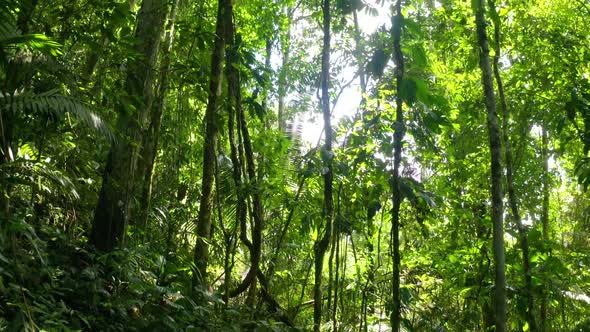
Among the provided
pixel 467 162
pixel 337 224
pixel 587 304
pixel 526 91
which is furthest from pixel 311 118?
pixel 587 304

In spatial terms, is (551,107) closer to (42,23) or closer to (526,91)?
(526,91)

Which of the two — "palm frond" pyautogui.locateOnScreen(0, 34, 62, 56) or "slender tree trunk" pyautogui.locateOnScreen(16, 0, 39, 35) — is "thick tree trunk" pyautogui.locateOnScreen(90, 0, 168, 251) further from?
"palm frond" pyautogui.locateOnScreen(0, 34, 62, 56)

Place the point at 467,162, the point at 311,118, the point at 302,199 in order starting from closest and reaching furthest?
the point at 302,199 → the point at 467,162 → the point at 311,118

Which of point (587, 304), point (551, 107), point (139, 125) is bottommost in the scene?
point (587, 304)

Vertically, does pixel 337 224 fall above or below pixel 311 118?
below

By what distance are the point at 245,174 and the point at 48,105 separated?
2.17 meters

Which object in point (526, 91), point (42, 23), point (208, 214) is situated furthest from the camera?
point (526, 91)

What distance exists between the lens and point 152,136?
510 centimetres

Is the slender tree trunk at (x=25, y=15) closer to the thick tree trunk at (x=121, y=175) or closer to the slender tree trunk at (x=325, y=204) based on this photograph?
the thick tree trunk at (x=121, y=175)

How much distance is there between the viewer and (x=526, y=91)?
627cm

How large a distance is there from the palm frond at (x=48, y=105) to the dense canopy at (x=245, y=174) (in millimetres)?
14

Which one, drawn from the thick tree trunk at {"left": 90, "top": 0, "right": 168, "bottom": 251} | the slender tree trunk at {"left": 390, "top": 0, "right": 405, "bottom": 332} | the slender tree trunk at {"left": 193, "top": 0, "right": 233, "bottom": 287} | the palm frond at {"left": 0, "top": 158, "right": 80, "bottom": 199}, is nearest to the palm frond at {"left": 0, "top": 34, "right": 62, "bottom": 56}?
the palm frond at {"left": 0, "top": 158, "right": 80, "bottom": 199}

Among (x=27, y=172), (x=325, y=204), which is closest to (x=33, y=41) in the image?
(x=27, y=172)

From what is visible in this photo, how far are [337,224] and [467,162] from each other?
108 inches
